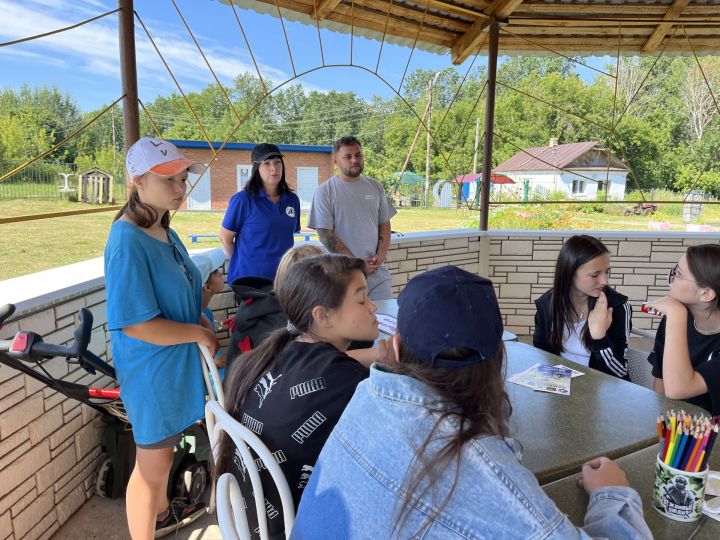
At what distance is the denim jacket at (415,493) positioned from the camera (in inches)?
26.7

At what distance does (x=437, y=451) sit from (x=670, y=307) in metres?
1.40

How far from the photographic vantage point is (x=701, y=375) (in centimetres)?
166

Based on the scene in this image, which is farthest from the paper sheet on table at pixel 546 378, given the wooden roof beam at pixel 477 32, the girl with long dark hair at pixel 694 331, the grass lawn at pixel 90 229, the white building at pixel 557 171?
the white building at pixel 557 171

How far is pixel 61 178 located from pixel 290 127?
650 inches

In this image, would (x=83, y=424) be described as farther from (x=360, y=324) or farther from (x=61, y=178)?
(x=61, y=178)

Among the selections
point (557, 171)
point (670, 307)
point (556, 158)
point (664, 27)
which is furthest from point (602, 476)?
point (556, 158)

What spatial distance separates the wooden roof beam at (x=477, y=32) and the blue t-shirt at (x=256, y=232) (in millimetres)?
2579

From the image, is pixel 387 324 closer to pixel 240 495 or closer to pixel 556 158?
pixel 240 495

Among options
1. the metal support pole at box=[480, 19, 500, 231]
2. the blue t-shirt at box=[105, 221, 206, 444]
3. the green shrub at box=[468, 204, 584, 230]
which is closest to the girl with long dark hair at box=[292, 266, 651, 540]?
the blue t-shirt at box=[105, 221, 206, 444]

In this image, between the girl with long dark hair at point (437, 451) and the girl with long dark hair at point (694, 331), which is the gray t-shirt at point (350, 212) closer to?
the girl with long dark hair at point (694, 331)

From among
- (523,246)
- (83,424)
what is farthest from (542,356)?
(523,246)

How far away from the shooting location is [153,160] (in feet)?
5.33

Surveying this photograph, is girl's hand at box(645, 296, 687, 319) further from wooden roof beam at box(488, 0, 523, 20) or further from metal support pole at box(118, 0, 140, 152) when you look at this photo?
wooden roof beam at box(488, 0, 523, 20)

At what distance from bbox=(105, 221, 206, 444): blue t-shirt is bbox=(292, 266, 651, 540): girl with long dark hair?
3.00 feet
